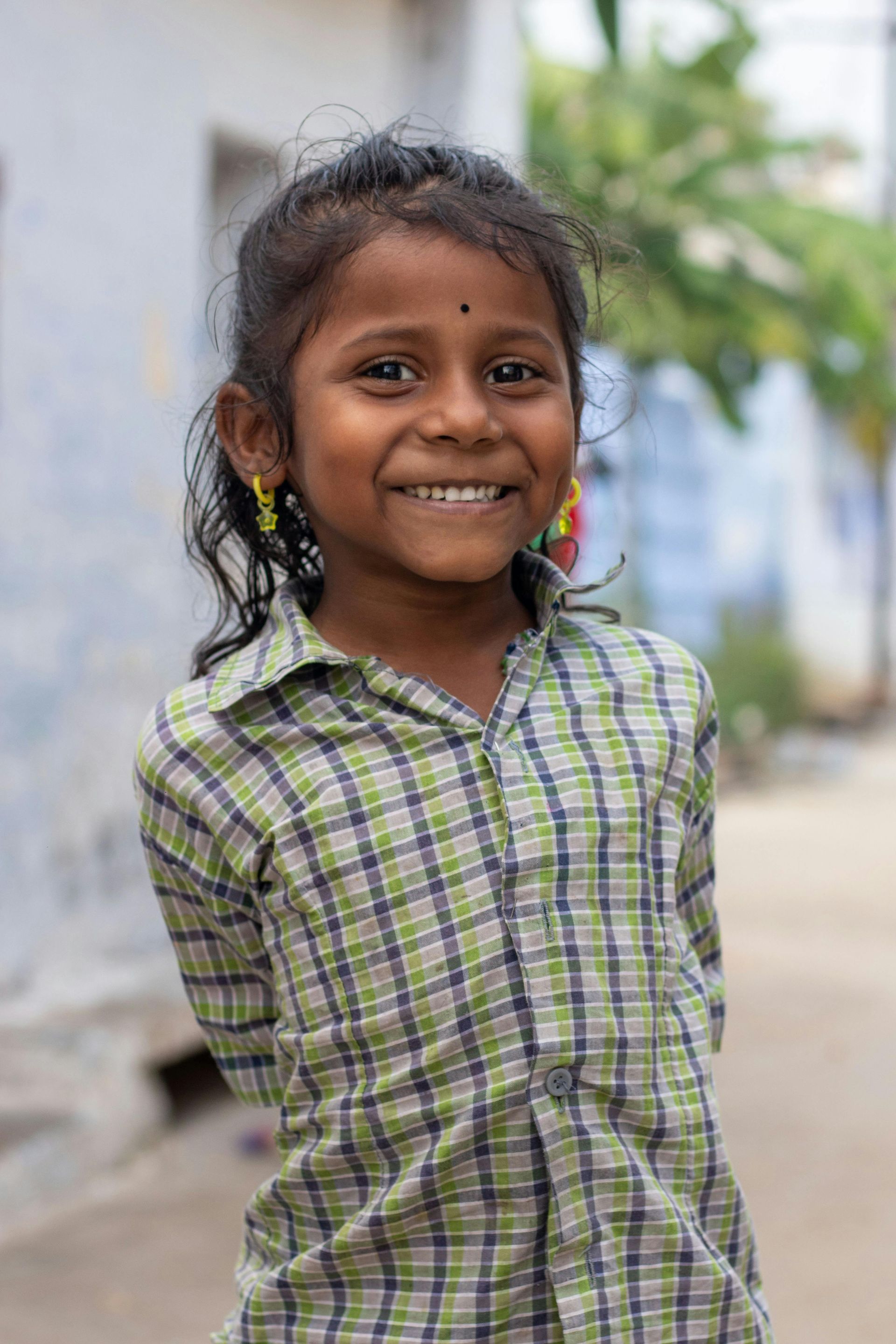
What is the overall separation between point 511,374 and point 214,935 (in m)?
0.62

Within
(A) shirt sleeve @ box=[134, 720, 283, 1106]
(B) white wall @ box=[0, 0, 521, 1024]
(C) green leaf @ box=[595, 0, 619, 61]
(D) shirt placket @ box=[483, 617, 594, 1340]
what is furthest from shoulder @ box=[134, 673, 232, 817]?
(C) green leaf @ box=[595, 0, 619, 61]

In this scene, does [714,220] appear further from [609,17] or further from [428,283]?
[428,283]

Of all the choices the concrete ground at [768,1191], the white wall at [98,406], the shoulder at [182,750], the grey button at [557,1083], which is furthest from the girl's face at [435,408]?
the white wall at [98,406]

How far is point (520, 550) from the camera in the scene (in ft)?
5.15

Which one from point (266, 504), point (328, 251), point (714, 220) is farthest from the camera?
point (714, 220)

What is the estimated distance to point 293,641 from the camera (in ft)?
4.61

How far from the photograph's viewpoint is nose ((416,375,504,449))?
1283 millimetres

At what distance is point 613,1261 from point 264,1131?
2.70m

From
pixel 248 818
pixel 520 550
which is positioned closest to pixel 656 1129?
pixel 248 818

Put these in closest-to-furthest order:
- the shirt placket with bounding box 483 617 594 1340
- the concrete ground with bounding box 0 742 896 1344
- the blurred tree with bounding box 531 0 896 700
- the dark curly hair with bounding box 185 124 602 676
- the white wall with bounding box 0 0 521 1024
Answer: the shirt placket with bounding box 483 617 594 1340 < the dark curly hair with bounding box 185 124 602 676 < the concrete ground with bounding box 0 742 896 1344 < the white wall with bounding box 0 0 521 1024 < the blurred tree with bounding box 531 0 896 700

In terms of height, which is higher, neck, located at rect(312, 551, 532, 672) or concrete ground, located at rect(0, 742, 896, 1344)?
neck, located at rect(312, 551, 532, 672)

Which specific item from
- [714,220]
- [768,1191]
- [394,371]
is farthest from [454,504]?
[714,220]

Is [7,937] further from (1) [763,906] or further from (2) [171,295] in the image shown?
(1) [763,906]

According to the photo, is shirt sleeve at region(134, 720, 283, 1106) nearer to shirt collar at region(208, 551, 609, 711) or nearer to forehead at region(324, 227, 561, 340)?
shirt collar at region(208, 551, 609, 711)
